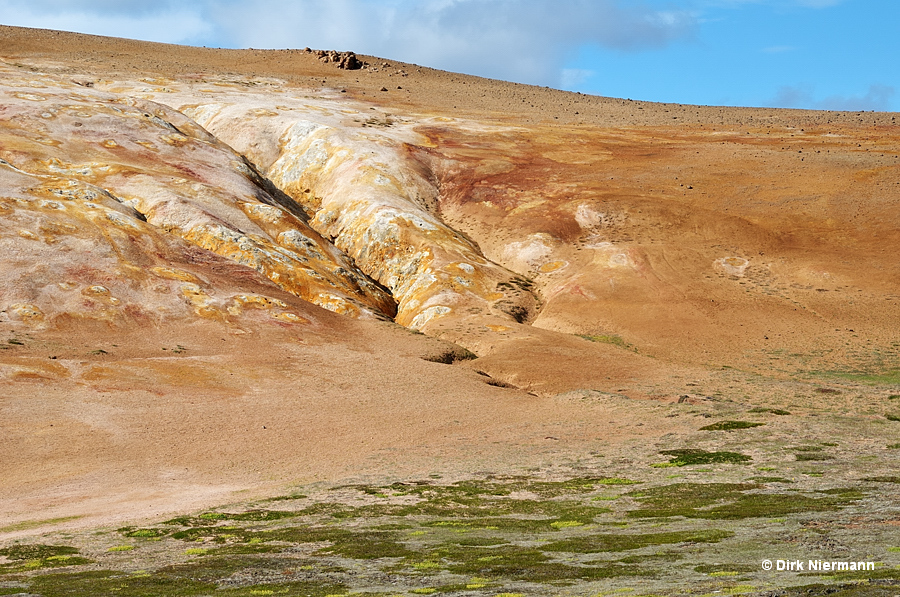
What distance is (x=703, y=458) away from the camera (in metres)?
30.7

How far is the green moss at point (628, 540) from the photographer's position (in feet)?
61.8

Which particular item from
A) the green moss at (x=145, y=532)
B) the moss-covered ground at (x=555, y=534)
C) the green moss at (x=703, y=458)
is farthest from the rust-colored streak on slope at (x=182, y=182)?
the green moss at (x=145, y=532)

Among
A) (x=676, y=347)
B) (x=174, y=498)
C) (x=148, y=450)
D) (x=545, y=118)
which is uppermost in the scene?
(x=545, y=118)

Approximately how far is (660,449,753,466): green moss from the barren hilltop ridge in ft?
0.75

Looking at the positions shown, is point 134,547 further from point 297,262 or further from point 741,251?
point 741,251

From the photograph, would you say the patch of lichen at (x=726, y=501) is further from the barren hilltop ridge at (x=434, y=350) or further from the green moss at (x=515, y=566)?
the green moss at (x=515, y=566)

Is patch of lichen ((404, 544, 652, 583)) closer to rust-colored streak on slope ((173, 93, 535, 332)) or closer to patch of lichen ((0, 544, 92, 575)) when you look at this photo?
patch of lichen ((0, 544, 92, 575))

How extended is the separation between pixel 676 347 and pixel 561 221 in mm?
20499

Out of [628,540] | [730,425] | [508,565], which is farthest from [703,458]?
[508,565]

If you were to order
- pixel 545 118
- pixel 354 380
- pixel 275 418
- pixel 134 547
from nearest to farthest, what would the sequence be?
pixel 134 547 → pixel 275 418 → pixel 354 380 → pixel 545 118

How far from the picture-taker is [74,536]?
76.8 ft

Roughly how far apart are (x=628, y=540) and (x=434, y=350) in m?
31.7

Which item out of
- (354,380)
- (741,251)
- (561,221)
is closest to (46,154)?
(354,380)

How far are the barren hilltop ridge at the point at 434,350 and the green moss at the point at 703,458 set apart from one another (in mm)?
230
